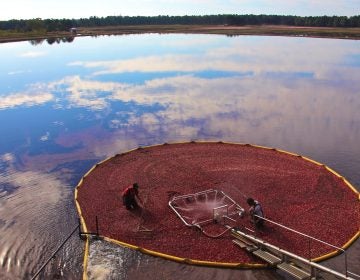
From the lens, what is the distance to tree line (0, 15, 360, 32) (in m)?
126

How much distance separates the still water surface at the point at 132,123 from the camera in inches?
567

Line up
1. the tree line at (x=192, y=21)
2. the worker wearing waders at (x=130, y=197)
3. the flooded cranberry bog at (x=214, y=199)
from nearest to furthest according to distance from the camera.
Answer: the flooded cranberry bog at (x=214, y=199), the worker wearing waders at (x=130, y=197), the tree line at (x=192, y=21)

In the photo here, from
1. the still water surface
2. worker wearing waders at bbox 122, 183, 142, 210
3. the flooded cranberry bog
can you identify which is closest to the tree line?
the still water surface

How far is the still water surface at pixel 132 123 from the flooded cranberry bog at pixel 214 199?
0.73 m

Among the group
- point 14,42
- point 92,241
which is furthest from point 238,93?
point 14,42

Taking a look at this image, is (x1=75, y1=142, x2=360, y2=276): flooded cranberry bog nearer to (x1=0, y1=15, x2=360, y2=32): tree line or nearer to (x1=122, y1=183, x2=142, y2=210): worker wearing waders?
(x1=122, y1=183, x2=142, y2=210): worker wearing waders

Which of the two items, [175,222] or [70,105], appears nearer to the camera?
[175,222]

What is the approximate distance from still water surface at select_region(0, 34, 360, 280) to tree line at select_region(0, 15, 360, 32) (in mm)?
76763

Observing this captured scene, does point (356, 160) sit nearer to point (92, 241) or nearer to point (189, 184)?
point (189, 184)

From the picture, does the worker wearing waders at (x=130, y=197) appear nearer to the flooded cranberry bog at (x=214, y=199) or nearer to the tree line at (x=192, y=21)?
the flooded cranberry bog at (x=214, y=199)

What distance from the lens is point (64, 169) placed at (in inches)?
882

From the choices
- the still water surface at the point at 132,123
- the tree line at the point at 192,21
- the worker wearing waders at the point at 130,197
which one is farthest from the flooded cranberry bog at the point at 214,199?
the tree line at the point at 192,21

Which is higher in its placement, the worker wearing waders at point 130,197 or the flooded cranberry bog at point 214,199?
the worker wearing waders at point 130,197

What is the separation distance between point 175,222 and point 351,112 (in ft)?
70.7
